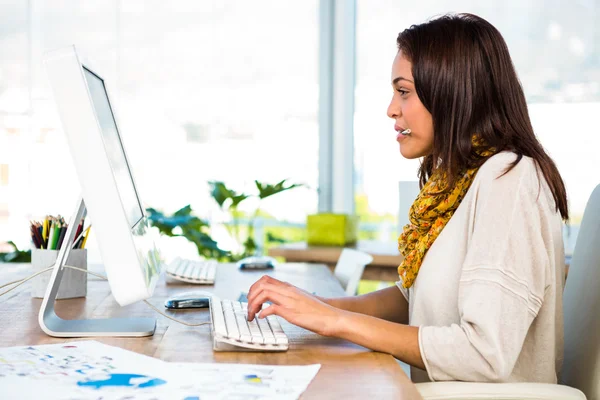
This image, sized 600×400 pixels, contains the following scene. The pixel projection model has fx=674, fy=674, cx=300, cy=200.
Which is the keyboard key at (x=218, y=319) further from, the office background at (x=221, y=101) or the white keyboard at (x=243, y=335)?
the office background at (x=221, y=101)

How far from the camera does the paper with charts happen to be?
841 mm

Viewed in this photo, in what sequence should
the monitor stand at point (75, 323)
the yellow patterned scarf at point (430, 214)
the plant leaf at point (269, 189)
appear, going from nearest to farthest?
the monitor stand at point (75, 323) → the yellow patterned scarf at point (430, 214) → the plant leaf at point (269, 189)

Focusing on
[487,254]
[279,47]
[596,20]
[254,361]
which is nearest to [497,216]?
[487,254]

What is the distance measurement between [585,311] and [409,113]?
0.53m

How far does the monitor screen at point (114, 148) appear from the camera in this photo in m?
1.07

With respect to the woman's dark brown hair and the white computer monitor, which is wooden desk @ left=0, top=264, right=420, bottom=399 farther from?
the woman's dark brown hair

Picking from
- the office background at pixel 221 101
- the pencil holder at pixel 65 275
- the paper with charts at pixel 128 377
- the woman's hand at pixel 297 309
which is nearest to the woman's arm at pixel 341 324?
the woman's hand at pixel 297 309

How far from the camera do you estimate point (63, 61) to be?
3.08 ft

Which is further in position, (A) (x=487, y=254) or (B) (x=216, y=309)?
(B) (x=216, y=309)

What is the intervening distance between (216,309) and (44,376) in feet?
1.17

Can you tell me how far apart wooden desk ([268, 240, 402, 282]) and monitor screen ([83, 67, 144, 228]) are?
1689mm

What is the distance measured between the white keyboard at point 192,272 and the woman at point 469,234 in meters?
0.67

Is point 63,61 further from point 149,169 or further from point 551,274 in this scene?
point 149,169

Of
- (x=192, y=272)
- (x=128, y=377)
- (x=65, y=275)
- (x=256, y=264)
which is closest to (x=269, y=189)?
(x=256, y=264)
